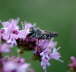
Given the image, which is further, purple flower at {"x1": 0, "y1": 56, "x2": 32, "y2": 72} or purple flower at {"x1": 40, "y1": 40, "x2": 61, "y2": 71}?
purple flower at {"x1": 40, "y1": 40, "x2": 61, "y2": 71}

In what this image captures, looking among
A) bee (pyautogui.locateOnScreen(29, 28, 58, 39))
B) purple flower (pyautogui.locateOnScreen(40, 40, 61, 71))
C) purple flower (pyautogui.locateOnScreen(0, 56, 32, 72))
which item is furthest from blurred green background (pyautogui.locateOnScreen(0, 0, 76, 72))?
purple flower (pyautogui.locateOnScreen(0, 56, 32, 72))

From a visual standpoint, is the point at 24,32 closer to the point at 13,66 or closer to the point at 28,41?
the point at 28,41

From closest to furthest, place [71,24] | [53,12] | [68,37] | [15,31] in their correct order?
[15,31] → [68,37] → [71,24] → [53,12]

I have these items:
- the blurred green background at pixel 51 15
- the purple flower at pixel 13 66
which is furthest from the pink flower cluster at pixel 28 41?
the blurred green background at pixel 51 15

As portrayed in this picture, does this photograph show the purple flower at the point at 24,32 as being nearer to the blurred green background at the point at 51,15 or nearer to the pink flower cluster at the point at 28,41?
the pink flower cluster at the point at 28,41

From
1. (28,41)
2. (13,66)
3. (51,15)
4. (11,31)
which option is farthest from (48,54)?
(51,15)

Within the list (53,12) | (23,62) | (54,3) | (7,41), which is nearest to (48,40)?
(7,41)

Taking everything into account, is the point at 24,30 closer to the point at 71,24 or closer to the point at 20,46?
the point at 20,46

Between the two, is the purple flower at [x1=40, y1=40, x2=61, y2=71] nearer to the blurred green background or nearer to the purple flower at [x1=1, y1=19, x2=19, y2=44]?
the purple flower at [x1=1, y1=19, x2=19, y2=44]

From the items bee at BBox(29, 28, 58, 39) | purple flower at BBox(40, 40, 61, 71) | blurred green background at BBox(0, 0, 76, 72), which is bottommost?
purple flower at BBox(40, 40, 61, 71)
